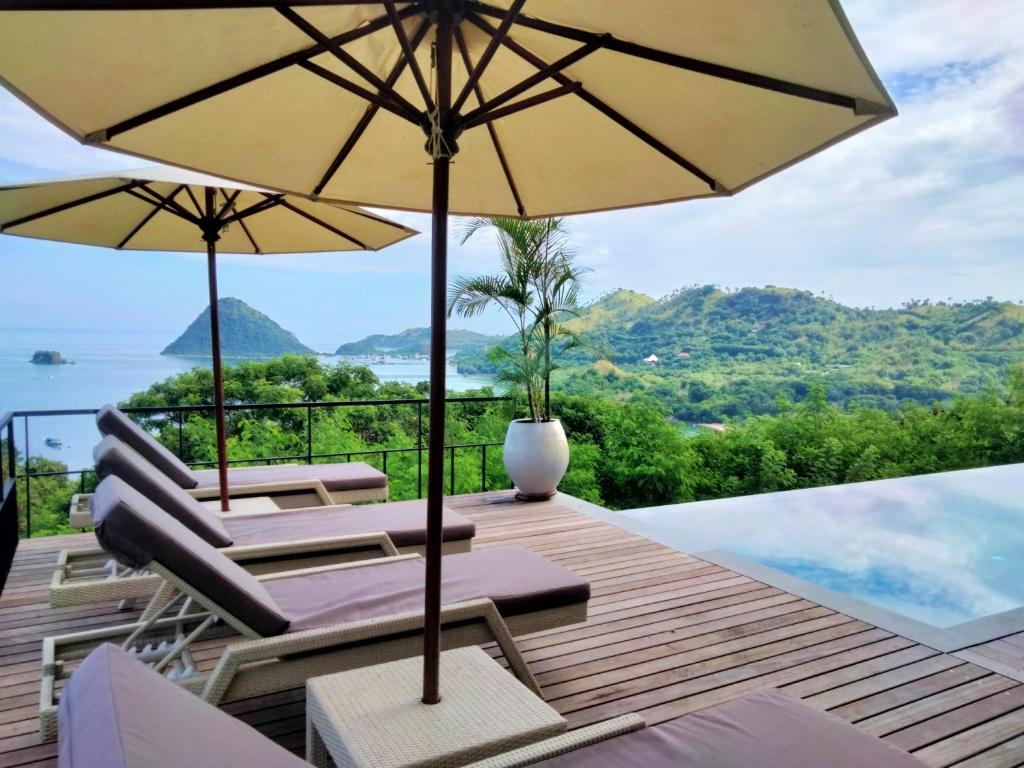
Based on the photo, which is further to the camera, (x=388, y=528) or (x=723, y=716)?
(x=388, y=528)

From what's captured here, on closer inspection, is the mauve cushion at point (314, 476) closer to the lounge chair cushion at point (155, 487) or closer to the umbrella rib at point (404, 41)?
the lounge chair cushion at point (155, 487)

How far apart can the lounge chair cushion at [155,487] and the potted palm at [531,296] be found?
3448 millimetres

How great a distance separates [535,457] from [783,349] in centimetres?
1089

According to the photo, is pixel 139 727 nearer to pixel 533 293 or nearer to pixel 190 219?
pixel 190 219

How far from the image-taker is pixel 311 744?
6.49 feet

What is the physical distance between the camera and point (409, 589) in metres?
2.62

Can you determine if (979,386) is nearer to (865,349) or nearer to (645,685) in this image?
(865,349)

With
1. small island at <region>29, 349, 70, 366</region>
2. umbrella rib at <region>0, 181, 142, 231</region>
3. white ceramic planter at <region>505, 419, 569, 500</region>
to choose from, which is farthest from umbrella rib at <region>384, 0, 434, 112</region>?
small island at <region>29, 349, 70, 366</region>

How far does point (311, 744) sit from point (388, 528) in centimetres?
163

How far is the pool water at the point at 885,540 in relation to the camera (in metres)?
5.45

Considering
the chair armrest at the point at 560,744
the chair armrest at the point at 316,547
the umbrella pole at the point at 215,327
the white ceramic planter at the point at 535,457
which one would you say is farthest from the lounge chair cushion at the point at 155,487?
the white ceramic planter at the point at 535,457

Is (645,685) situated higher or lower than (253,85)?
lower

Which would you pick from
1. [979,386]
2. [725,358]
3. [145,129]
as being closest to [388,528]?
[145,129]

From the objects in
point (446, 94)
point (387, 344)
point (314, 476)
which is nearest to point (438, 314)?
point (446, 94)
